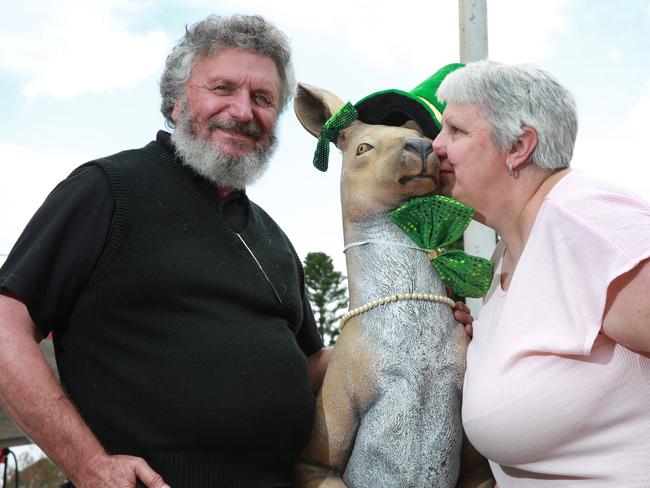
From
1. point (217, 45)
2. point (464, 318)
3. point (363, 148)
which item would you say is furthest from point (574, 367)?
point (217, 45)

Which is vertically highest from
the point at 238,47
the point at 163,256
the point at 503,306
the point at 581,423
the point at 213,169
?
the point at 238,47

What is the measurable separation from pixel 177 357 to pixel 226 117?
0.91 meters

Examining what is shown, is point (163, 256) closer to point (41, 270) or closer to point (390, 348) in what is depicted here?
point (41, 270)

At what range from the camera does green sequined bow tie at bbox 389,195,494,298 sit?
2203 mm

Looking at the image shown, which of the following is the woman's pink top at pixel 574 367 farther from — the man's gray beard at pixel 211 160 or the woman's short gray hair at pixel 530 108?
the man's gray beard at pixel 211 160

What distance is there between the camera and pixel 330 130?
8.04 feet

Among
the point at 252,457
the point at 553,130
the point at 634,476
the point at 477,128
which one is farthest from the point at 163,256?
the point at 634,476

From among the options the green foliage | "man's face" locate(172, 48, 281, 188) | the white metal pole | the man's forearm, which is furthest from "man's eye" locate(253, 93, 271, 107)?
the green foliage

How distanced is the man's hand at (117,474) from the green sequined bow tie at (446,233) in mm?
1038

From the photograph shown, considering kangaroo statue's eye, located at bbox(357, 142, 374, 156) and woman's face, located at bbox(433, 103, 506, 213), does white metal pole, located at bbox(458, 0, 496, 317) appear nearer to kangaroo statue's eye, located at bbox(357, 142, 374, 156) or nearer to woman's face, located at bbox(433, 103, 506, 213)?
kangaroo statue's eye, located at bbox(357, 142, 374, 156)

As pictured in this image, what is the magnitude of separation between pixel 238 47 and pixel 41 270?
1089mm

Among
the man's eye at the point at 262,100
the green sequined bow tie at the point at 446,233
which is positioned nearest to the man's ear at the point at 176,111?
the man's eye at the point at 262,100

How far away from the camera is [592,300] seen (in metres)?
1.71

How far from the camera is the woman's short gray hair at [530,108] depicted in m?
1.99
